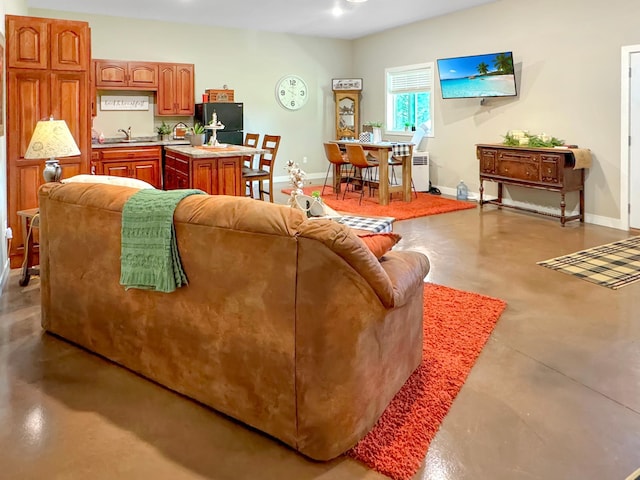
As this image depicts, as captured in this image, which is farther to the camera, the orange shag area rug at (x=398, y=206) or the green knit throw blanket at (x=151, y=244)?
the orange shag area rug at (x=398, y=206)

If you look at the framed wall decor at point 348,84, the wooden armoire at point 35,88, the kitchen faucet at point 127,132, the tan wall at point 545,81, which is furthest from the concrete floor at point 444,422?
the framed wall decor at point 348,84

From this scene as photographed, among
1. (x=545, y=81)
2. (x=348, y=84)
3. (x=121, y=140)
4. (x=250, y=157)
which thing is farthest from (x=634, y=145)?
(x=121, y=140)

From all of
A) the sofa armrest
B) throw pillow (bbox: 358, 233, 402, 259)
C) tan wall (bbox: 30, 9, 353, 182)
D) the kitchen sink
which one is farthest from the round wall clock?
throw pillow (bbox: 358, 233, 402, 259)

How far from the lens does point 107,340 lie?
9.00 feet

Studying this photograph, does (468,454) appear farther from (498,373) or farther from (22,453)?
(22,453)

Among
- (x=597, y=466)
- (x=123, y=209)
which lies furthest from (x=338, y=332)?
(x=123, y=209)

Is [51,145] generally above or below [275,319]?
above

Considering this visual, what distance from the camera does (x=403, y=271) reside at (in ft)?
7.55

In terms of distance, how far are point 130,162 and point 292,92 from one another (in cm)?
373

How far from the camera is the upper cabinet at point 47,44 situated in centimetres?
444

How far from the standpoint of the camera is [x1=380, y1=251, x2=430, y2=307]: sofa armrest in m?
2.16

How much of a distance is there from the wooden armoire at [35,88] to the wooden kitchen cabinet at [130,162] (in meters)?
2.79

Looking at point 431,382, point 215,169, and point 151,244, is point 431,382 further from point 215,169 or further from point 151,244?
point 215,169

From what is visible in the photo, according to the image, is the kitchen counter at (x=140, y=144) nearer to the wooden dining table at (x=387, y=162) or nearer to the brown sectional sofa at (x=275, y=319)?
the wooden dining table at (x=387, y=162)
